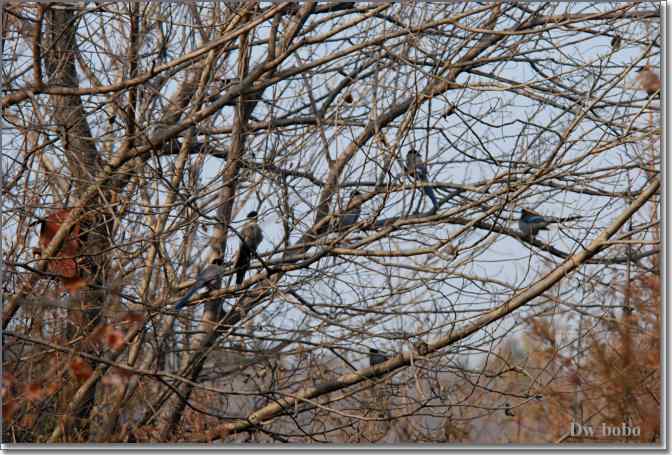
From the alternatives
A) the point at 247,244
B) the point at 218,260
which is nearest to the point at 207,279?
the point at 218,260

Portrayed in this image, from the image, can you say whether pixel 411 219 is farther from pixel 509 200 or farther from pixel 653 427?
pixel 653 427

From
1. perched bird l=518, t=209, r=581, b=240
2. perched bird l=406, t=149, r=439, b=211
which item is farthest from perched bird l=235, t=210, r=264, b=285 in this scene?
perched bird l=518, t=209, r=581, b=240

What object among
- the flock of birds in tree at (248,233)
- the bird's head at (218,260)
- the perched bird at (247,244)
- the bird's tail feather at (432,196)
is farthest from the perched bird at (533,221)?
the bird's head at (218,260)

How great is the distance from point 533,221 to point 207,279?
1.85m

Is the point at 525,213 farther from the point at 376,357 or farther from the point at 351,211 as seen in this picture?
the point at 376,357

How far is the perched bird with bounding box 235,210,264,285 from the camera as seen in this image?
446cm

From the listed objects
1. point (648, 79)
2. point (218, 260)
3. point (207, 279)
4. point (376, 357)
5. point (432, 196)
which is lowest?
point (376, 357)

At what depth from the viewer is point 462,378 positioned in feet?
15.3

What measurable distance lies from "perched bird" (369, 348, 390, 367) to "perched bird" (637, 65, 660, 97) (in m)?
1.94

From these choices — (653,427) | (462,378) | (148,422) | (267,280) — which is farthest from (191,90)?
(653,427)

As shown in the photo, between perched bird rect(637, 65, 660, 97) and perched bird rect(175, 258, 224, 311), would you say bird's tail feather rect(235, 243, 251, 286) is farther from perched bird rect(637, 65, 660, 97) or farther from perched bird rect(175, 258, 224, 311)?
perched bird rect(637, 65, 660, 97)

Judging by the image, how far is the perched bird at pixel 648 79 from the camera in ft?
14.4

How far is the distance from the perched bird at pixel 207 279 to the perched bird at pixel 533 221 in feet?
5.53

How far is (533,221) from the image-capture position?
4938 mm
